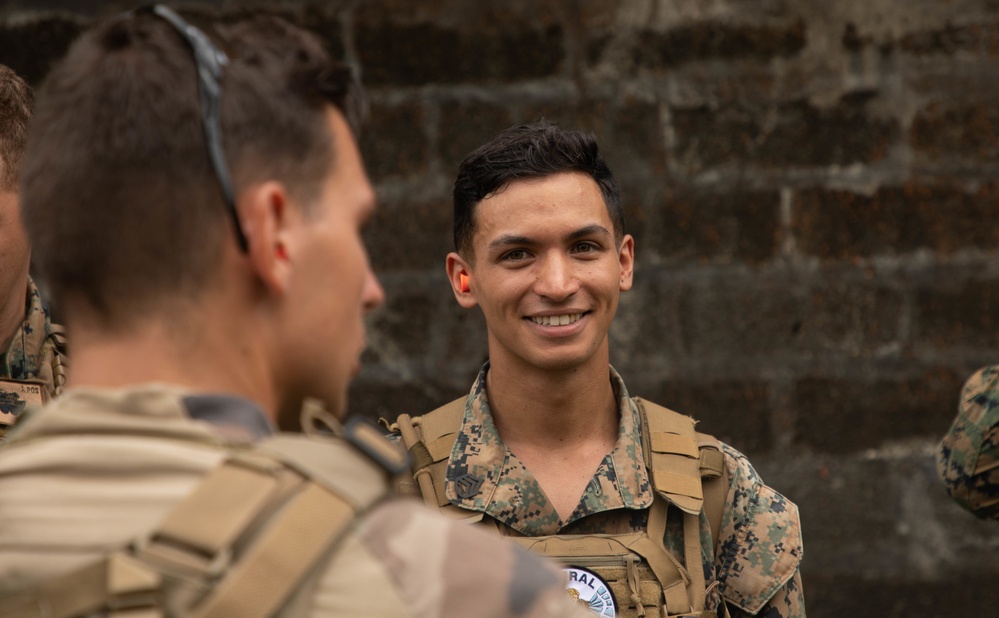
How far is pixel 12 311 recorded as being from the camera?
2494mm

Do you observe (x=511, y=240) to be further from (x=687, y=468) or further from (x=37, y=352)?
(x=37, y=352)

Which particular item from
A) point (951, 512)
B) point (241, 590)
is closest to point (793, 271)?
point (951, 512)

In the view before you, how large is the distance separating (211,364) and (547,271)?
152cm

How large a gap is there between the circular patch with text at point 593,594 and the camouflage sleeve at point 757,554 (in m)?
0.31

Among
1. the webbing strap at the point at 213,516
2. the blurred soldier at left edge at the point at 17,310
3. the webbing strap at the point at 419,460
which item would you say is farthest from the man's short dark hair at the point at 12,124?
the webbing strap at the point at 213,516

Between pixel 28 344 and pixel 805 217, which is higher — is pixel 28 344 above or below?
below

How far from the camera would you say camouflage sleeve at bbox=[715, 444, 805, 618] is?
2572mm

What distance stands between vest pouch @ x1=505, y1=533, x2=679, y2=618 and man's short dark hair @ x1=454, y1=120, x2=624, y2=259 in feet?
2.42

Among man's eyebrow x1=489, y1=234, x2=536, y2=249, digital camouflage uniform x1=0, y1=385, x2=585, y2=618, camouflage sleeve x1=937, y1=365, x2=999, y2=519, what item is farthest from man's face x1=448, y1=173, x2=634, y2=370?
digital camouflage uniform x1=0, y1=385, x2=585, y2=618

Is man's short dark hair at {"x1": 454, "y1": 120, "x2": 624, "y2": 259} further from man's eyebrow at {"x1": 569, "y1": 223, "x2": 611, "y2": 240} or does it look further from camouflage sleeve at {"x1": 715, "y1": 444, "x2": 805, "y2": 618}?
camouflage sleeve at {"x1": 715, "y1": 444, "x2": 805, "y2": 618}

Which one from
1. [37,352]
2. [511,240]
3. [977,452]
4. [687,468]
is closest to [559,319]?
[511,240]

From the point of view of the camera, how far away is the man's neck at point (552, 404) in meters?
2.74

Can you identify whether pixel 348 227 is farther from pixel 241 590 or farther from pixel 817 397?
pixel 817 397

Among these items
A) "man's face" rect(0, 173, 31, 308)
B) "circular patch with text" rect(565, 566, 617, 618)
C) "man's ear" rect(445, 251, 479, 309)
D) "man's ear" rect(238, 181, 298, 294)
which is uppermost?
"man's ear" rect(445, 251, 479, 309)
